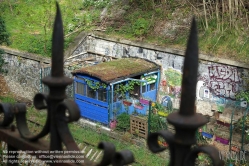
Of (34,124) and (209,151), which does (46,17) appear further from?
(209,151)

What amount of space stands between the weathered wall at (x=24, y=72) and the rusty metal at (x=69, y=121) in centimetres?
1359

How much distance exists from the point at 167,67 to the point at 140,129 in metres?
3.12

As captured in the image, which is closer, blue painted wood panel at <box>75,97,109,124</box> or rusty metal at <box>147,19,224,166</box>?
rusty metal at <box>147,19,224,166</box>

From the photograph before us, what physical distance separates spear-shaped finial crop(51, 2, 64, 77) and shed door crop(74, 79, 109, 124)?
477 inches

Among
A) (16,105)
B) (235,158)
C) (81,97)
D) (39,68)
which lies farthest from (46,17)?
(16,105)

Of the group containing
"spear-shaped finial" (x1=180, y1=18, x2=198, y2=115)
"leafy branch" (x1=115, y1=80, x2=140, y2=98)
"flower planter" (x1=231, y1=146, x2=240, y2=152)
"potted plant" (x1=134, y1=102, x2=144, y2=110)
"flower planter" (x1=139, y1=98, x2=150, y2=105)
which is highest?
"spear-shaped finial" (x1=180, y1=18, x2=198, y2=115)

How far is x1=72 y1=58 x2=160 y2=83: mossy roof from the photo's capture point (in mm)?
14059

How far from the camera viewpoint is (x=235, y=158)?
11211mm

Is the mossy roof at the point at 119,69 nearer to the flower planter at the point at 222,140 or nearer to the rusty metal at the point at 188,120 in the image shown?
the flower planter at the point at 222,140

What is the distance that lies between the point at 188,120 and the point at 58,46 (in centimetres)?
82

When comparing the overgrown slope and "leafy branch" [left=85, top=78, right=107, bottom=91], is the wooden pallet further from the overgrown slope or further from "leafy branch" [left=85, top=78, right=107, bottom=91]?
the overgrown slope

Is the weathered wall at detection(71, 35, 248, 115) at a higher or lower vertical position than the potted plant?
higher

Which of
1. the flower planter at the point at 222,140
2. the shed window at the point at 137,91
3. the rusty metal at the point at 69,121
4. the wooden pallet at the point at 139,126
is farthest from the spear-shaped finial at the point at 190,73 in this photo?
the shed window at the point at 137,91

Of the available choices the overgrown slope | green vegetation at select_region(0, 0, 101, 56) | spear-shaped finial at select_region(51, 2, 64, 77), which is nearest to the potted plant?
the overgrown slope
